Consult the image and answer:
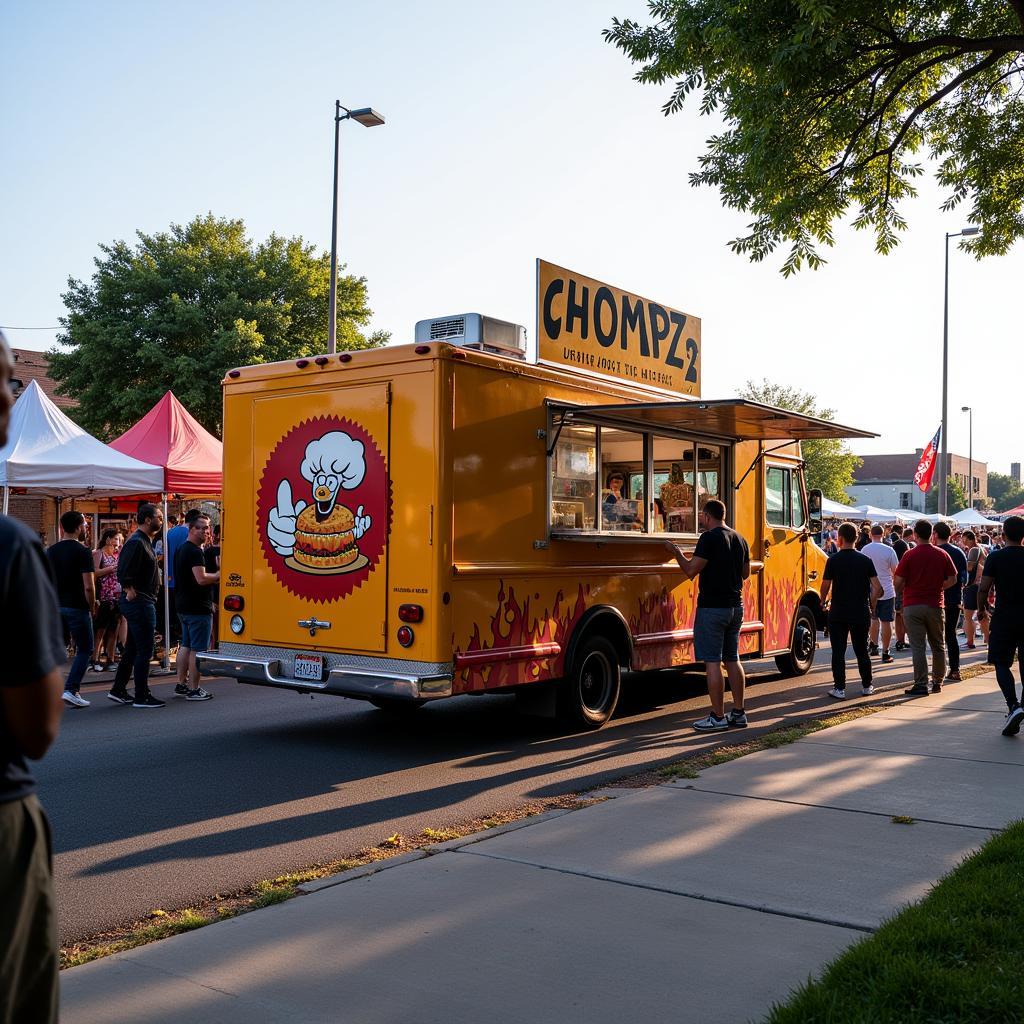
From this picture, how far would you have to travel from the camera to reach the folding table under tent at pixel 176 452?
14289mm

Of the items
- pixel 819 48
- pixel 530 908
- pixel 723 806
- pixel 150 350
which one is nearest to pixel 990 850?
pixel 723 806

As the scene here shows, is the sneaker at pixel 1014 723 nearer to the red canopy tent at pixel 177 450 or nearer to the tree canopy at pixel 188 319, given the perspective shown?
the red canopy tent at pixel 177 450

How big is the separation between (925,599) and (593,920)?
8.50 m

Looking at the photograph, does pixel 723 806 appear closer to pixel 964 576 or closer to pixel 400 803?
pixel 400 803

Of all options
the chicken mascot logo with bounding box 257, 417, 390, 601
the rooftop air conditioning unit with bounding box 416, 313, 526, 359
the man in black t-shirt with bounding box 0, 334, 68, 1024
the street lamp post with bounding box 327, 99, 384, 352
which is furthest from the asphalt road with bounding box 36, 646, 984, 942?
the street lamp post with bounding box 327, 99, 384, 352

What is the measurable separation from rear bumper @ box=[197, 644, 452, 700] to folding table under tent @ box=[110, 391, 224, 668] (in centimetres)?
526

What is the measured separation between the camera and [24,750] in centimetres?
A: 211

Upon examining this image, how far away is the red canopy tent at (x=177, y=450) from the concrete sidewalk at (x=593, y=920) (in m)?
9.40

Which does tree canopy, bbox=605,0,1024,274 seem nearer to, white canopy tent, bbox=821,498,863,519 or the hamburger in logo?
the hamburger in logo

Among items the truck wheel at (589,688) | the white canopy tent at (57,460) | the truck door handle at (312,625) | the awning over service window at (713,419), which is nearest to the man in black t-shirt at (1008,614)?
the awning over service window at (713,419)

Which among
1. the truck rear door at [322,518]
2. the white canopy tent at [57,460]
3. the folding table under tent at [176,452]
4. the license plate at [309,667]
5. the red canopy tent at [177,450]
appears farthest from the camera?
the red canopy tent at [177,450]

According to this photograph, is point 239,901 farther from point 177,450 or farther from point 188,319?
point 188,319

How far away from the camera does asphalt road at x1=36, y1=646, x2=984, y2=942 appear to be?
5438mm

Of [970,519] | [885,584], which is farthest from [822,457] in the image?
[885,584]
